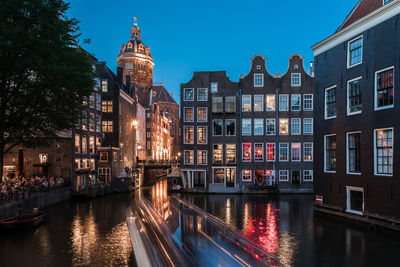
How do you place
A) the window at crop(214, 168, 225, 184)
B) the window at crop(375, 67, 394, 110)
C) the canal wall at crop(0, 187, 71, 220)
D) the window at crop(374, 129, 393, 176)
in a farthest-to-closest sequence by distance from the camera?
the window at crop(214, 168, 225, 184)
the canal wall at crop(0, 187, 71, 220)
the window at crop(375, 67, 394, 110)
the window at crop(374, 129, 393, 176)

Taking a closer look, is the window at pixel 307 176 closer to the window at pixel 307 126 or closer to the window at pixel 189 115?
the window at pixel 307 126

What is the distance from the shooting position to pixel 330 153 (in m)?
26.5

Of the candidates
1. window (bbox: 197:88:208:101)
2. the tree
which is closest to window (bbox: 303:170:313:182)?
window (bbox: 197:88:208:101)

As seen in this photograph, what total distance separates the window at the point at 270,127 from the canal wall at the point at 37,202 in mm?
27856

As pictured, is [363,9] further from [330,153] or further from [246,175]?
[246,175]

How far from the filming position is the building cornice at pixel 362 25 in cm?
2083

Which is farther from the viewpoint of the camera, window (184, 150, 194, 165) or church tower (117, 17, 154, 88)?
church tower (117, 17, 154, 88)

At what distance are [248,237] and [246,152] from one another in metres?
27.4

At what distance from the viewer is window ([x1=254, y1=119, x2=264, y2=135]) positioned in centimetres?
4606

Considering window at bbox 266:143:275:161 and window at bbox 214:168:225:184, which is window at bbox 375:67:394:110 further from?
window at bbox 214:168:225:184

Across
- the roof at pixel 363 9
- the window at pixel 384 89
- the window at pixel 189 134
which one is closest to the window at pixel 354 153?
the window at pixel 384 89

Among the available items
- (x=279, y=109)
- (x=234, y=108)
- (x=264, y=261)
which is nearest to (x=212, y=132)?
(x=234, y=108)

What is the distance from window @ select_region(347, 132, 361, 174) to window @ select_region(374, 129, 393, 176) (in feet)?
5.82

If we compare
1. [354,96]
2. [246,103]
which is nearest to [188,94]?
[246,103]
